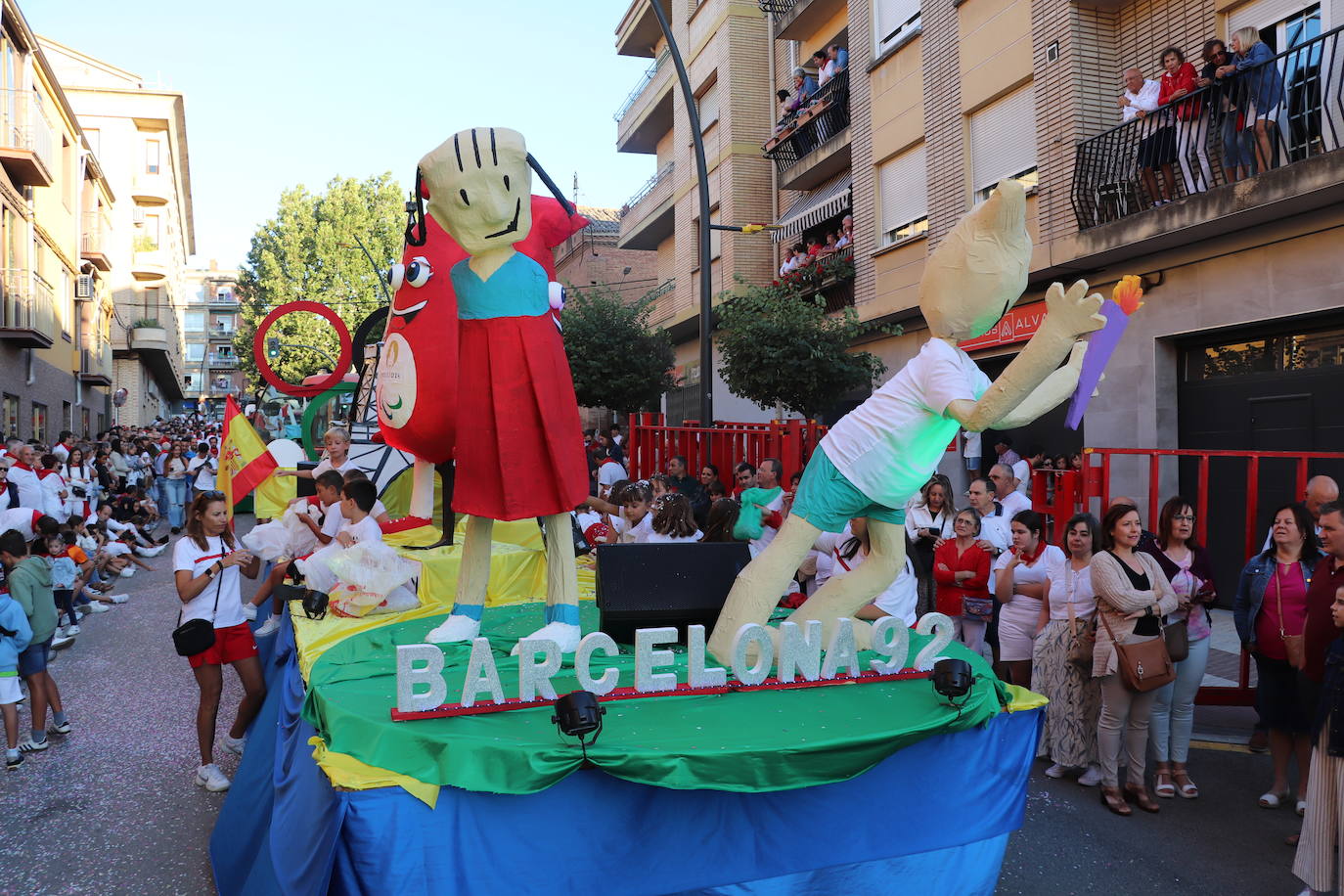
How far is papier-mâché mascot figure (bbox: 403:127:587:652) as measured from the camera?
4.12 metres

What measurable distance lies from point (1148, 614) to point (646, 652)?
8.85ft

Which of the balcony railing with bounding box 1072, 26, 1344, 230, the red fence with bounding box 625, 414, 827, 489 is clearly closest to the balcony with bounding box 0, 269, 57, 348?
the red fence with bounding box 625, 414, 827, 489

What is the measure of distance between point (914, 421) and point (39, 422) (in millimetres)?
21635

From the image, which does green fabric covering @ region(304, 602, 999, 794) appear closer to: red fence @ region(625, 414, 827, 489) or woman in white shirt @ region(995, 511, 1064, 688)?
woman in white shirt @ region(995, 511, 1064, 688)

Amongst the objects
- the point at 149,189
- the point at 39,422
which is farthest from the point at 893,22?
the point at 149,189

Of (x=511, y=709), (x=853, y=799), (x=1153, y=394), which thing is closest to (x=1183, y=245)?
(x=1153, y=394)

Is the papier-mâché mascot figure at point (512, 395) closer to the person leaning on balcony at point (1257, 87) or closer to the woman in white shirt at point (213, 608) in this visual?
the woman in white shirt at point (213, 608)

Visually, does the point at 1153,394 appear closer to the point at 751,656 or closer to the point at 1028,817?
the point at 1028,817

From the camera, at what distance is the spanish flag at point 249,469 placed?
943cm

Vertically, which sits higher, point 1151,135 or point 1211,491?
point 1151,135

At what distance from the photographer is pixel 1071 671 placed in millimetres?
5215

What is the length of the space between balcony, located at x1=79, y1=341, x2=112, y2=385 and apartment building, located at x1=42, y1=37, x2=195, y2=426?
144 inches

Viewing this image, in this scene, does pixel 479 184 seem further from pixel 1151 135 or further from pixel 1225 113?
pixel 1151 135

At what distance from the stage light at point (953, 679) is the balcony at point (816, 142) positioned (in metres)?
13.6
